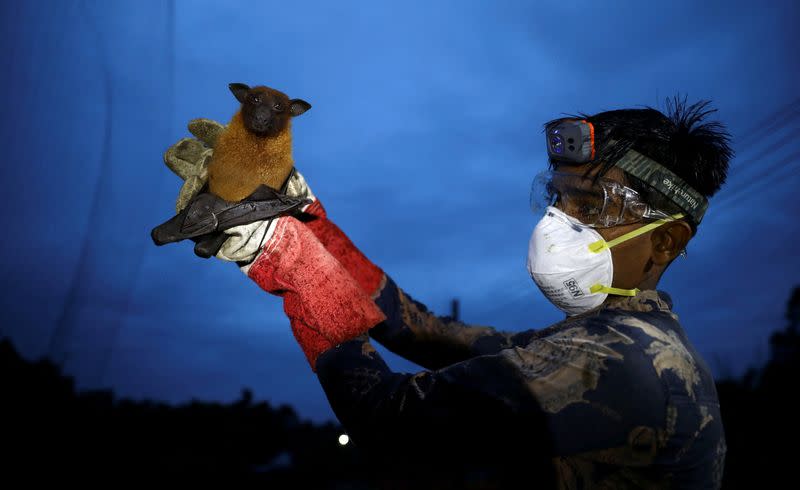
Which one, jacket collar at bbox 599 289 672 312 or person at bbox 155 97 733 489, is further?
jacket collar at bbox 599 289 672 312

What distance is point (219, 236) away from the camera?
2.25 meters

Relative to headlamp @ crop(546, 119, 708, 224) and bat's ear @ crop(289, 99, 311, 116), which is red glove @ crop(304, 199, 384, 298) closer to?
bat's ear @ crop(289, 99, 311, 116)

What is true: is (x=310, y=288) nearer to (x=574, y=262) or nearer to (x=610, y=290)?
(x=574, y=262)

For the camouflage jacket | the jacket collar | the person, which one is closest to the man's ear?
the person

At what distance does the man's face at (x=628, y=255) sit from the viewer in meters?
2.69

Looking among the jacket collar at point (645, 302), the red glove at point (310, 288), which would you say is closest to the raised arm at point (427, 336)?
the jacket collar at point (645, 302)

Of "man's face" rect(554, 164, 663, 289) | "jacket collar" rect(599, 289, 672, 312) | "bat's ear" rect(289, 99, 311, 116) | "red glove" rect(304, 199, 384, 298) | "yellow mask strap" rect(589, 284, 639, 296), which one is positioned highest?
"bat's ear" rect(289, 99, 311, 116)

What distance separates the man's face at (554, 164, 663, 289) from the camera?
106 inches

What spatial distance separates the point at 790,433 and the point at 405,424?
21482 mm

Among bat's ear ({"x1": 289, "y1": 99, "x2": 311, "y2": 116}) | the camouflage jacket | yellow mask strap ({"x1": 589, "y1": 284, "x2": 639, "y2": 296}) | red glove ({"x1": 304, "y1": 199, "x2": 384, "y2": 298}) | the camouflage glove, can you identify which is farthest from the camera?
red glove ({"x1": 304, "y1": 199, "x2": 384, "y2": 298})

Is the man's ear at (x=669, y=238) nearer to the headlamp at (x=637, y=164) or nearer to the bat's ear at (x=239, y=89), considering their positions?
the headlamp at (x=637, y=164)

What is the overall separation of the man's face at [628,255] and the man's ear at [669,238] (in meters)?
0.03

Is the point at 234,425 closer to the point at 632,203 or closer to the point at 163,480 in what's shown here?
the point at 163,480

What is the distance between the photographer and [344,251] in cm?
316
